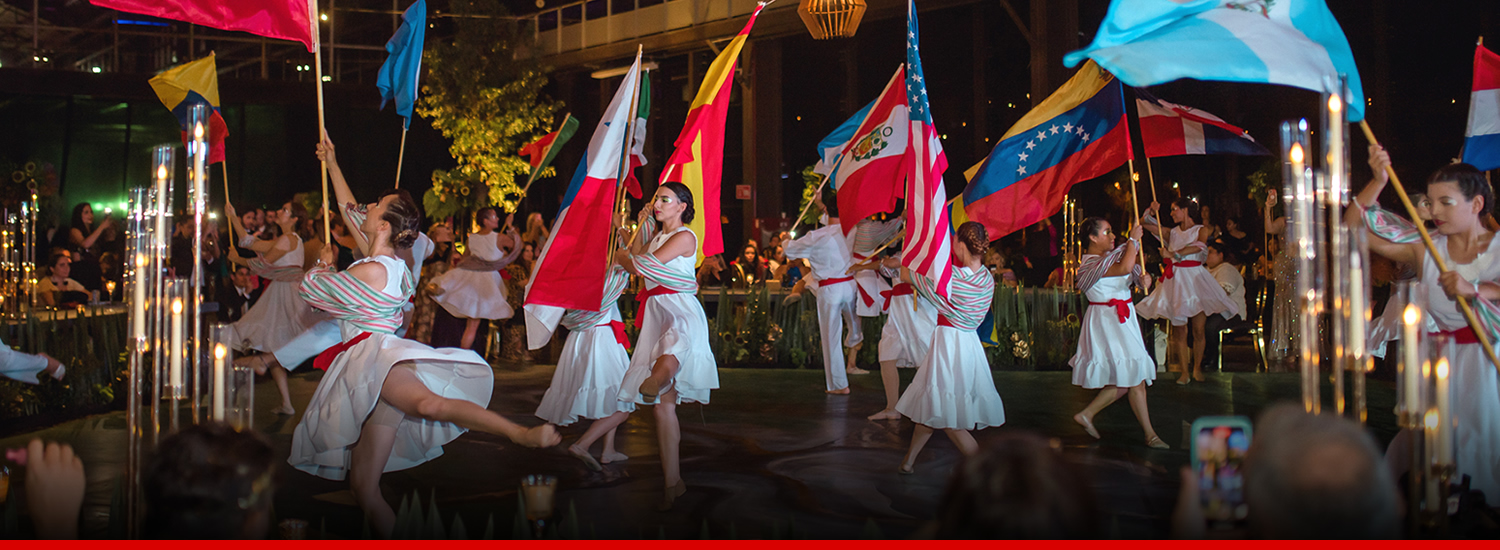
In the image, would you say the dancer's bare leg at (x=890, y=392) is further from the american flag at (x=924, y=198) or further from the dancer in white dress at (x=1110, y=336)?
the american flag at (x=924, y=198)

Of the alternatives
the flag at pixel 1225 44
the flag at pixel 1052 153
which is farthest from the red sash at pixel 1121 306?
the flag at pixel 1225 44

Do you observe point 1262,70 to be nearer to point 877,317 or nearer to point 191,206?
point 191,206

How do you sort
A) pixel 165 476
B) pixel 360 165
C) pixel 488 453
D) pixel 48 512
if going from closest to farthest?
pixel 165 476 → pixel 48 512 → pixel 488 453 → pixel 360 165

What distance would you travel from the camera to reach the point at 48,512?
2.68m

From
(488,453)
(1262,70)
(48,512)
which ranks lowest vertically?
(488,453)

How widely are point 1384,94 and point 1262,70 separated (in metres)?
12.9

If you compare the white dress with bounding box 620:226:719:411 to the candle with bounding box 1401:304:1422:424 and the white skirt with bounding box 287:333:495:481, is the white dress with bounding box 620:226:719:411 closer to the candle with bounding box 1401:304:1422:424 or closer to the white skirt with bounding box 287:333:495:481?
the white skirt with bounding box 287:333:495:481

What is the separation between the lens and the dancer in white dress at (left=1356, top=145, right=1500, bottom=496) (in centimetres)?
438

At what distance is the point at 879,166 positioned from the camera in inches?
311

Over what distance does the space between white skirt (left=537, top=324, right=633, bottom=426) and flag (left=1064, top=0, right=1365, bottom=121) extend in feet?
11.0

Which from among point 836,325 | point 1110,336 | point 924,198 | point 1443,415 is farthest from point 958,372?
point 836,325

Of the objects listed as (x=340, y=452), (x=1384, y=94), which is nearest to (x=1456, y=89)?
(x=1384, y=94)

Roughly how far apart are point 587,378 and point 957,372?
6.75 feet

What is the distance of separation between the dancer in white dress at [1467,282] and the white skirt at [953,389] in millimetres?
2026
